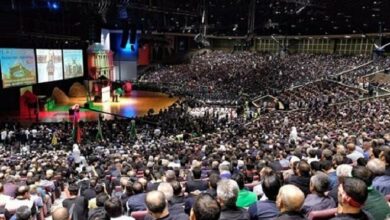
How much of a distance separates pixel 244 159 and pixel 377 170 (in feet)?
17.5

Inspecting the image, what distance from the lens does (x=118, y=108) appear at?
109 ft

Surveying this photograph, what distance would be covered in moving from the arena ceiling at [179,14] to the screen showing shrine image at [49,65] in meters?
1.64

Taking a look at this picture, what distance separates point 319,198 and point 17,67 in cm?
2763

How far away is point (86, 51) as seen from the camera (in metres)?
42.0

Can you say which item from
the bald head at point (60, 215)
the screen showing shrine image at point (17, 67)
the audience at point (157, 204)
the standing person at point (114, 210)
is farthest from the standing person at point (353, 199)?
the screen showing shrine image at point (17, 67)

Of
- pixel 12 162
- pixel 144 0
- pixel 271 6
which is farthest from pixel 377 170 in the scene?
pixel 271 6

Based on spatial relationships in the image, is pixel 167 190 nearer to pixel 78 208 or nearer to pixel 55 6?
pixel 78 208

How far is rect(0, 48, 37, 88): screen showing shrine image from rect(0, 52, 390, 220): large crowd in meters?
6.80

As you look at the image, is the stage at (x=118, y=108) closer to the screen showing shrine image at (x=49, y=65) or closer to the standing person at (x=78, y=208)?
the screen showing shrine image at (x=49, y=65)

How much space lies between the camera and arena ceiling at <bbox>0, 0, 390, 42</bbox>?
26.1 meters

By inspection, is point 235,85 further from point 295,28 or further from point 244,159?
point 244,159

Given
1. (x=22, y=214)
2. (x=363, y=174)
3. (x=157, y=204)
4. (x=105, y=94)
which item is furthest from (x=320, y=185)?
(x=105, y=94)

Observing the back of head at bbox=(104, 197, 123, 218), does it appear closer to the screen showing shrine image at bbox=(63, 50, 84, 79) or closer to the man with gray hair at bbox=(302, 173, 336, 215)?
the man with gray hair at bbox=(302, 173, 336, 215)

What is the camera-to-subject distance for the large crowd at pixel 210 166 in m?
4.25
